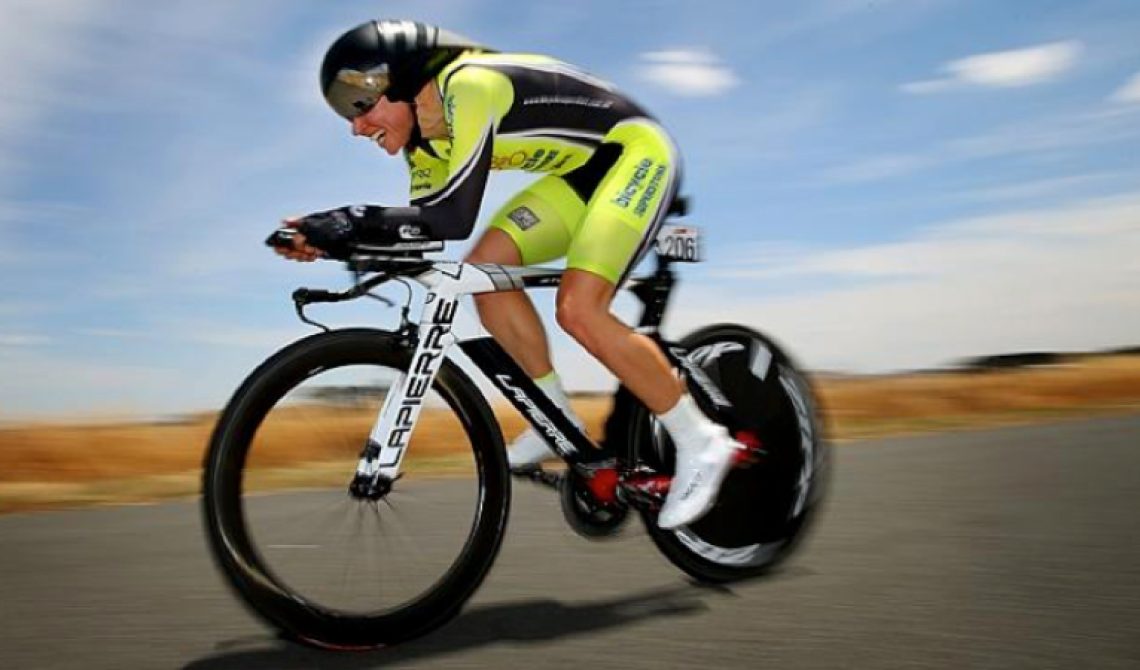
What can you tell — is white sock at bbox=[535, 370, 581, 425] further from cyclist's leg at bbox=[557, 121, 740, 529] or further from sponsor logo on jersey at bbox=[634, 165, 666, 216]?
sponsor logo on jersey at bbox=[634, 165, 666, 216]

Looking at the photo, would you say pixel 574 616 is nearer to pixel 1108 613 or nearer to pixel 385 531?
pixel 385 531

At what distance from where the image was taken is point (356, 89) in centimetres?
414

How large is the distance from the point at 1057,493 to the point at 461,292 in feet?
13.1

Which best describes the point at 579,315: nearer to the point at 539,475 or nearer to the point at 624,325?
the point at 624,325

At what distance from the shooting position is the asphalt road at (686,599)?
11.9 feet

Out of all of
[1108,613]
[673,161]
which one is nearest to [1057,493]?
[1108,613]

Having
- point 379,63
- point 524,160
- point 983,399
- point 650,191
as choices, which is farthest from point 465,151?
point 983,399

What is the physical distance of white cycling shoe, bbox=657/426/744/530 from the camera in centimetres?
446

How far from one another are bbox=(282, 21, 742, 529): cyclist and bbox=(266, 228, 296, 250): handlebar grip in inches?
1.1

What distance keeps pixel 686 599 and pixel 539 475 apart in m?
0.70

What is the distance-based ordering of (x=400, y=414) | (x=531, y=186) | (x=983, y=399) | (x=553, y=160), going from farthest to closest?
(x=983, y=399) → (x=531, y=186) → (x=553, y=160) → (x=400, y=414)

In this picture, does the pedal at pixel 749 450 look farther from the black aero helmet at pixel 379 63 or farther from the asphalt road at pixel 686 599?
the black aero helmet at pixel 379 63

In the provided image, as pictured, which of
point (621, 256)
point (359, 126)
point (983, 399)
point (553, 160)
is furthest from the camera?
point (983, 399)

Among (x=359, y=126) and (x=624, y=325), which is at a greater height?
(x=359, y=126)
